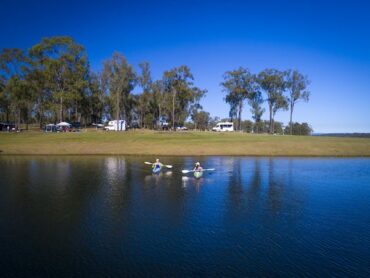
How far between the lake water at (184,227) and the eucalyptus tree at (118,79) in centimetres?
7940

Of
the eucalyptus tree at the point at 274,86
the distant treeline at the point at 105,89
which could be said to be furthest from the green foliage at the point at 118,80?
the eucalyptus tree at the point at 274,86

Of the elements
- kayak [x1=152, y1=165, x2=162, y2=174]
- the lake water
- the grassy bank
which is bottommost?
the lake water

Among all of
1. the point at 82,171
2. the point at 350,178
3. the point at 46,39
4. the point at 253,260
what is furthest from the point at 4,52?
the point at 253,260

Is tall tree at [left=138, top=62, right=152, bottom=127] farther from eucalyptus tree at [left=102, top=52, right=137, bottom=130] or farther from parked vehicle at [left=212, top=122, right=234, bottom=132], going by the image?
parked vehicle at [left=212, top=122, right=234, bottom=132]

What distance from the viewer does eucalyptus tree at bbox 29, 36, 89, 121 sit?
103188 millimetres

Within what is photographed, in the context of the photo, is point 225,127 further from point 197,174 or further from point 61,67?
point 197,174

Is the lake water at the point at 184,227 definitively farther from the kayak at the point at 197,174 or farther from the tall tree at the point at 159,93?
the tall tree at the point at 159,93

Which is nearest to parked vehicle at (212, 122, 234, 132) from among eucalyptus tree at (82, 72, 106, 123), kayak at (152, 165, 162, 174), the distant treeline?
the distant treeline

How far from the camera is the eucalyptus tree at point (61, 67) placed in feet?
339

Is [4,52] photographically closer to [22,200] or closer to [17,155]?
[17,155]

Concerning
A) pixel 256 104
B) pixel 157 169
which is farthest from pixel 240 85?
pixel 157 169

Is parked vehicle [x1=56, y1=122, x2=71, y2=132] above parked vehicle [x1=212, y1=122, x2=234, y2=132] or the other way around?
the other way around

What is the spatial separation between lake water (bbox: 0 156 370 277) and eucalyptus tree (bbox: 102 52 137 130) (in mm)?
79404

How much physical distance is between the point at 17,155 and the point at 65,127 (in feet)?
128
